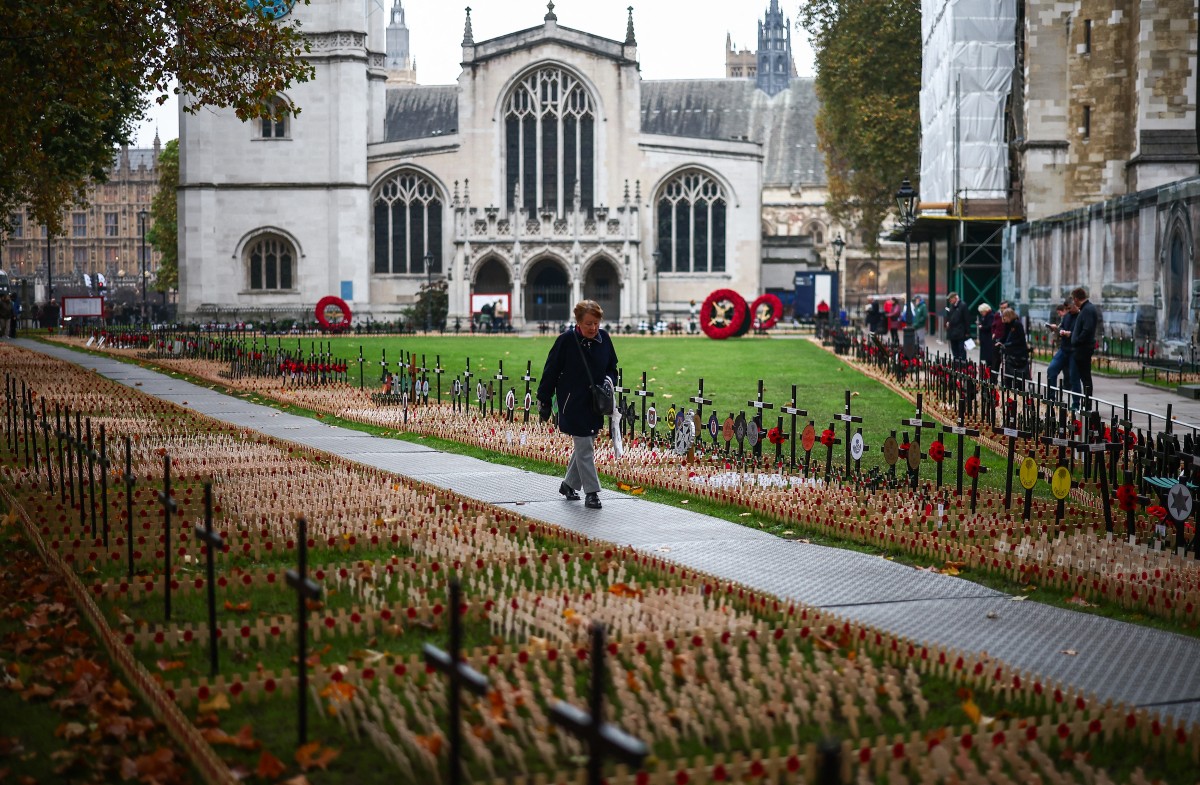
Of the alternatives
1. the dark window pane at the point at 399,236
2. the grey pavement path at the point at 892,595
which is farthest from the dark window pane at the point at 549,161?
the grey pavement path at the point at 892,595

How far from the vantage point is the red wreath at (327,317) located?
55.7 meters

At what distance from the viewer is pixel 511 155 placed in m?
62.6

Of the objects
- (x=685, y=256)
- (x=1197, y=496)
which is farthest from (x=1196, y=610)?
(x=685, y=256)

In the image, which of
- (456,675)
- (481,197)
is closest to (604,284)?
(481,197)

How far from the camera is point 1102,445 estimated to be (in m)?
9.88

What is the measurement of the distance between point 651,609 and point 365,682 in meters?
1.86

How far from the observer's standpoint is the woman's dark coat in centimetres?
1120

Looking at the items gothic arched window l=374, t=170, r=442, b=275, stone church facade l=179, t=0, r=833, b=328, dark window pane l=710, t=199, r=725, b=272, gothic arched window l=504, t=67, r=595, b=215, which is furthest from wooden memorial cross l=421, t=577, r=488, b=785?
gothic arched window l=374, t=170, r=442, b=275

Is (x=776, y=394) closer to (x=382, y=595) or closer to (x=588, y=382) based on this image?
(x=588, y=382)

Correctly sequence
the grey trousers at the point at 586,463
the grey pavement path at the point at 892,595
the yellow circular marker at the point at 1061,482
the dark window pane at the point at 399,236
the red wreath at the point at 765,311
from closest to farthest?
the grey pavement path at the point at 892,595, the yellow circular marker at the point at 1061,482, the grey trousers at the point at 586,463, the red wreath at the point at 765,311, the dark window pane at the point at 399,236

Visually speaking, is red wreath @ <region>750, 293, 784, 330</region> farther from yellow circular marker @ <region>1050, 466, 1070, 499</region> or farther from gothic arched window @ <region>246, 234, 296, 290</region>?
yellow circular marker @ <region>1050, 466, 1070, 499</region>

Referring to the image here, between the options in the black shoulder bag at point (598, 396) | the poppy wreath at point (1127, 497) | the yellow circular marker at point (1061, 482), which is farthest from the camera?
the black shoulder bag at point (598, 396)

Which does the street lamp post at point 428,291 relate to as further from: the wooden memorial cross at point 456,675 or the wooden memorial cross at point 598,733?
the wooden memorial cross at point 598,733

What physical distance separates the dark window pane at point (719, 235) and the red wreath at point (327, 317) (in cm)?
1768
